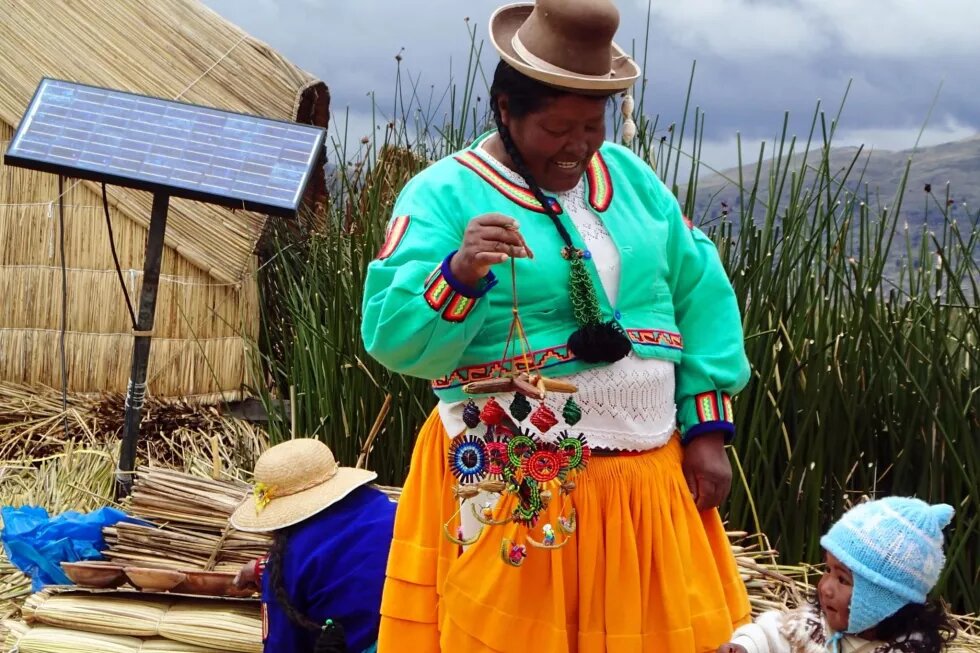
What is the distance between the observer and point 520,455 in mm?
1797

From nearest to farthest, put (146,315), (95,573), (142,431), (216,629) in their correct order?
(216,629), (95,573), (146,315), (142,431)

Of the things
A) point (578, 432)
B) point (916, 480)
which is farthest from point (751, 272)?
point (578, 432)

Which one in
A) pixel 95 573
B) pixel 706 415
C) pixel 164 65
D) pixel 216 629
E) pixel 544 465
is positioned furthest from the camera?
pixel 164 65

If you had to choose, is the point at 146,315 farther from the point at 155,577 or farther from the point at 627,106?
the point at 627,106

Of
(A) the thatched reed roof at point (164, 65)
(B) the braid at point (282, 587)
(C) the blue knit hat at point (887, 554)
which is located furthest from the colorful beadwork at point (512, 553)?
(A) the thatched reed roof at point (164, 65)

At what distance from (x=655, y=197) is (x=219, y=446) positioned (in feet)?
11.3

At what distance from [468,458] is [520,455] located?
0.10 metres

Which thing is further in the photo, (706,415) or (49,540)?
(49,540)

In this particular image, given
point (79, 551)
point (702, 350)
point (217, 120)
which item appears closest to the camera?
point (702, 350)

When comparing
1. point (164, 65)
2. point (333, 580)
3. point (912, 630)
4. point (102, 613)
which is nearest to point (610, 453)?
point (912, 630)

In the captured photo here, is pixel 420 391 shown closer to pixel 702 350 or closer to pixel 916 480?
pixel 916 480

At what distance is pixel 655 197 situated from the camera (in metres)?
2.06

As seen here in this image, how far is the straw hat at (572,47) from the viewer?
1.79m

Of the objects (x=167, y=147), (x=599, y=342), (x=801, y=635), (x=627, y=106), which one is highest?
(x=167, y=147)
